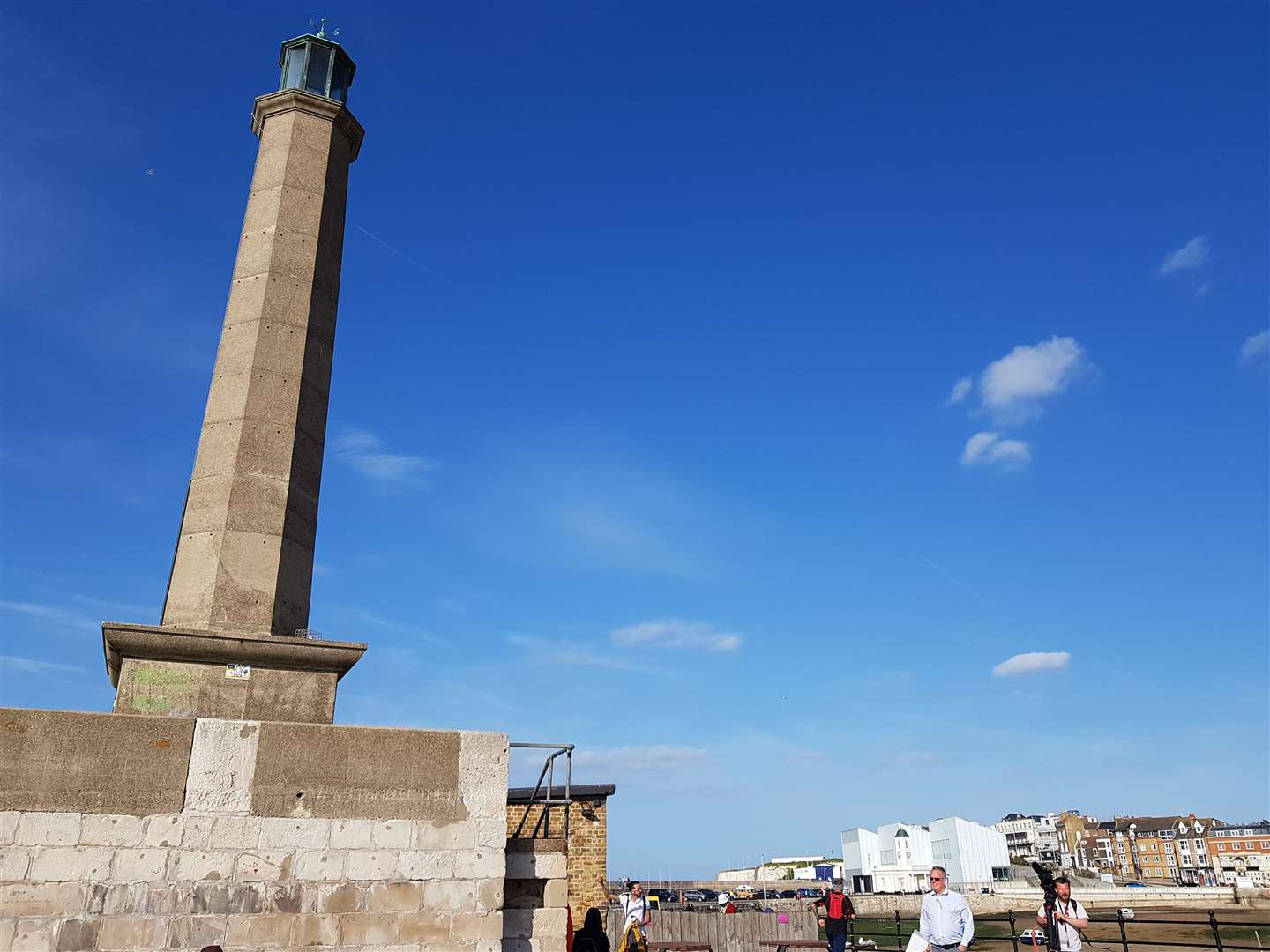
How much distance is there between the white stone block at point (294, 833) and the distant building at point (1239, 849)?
5317 inches

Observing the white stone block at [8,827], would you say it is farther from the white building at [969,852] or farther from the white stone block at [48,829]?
the white building at [969,852]

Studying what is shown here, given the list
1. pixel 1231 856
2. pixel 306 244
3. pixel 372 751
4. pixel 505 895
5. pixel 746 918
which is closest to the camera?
pixel 372 751

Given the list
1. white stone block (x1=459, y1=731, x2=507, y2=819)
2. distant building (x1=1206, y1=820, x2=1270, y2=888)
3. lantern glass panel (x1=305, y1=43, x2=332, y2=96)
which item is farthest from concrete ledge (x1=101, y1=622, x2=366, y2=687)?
distant building (x1=1206, y1=820, x2=1270, y2=888)

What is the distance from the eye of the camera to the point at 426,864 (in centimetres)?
860

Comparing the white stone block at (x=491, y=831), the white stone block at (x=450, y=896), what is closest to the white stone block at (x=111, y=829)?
the white stone block at (x=450, y=896)

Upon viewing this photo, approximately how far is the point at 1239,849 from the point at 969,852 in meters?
54.6

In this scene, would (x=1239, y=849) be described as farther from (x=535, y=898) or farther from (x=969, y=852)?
(x=535, y=898)

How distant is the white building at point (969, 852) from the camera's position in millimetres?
94000

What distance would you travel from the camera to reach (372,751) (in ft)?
28.7

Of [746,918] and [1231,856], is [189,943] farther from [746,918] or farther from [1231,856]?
[1231,856]

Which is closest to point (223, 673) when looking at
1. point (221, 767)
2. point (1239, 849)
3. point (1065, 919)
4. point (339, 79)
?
point (221, 767)

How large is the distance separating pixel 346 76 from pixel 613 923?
49.6 ft

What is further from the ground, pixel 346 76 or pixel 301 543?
pixel 346 76

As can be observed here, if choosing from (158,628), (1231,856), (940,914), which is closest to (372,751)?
(158,628)
